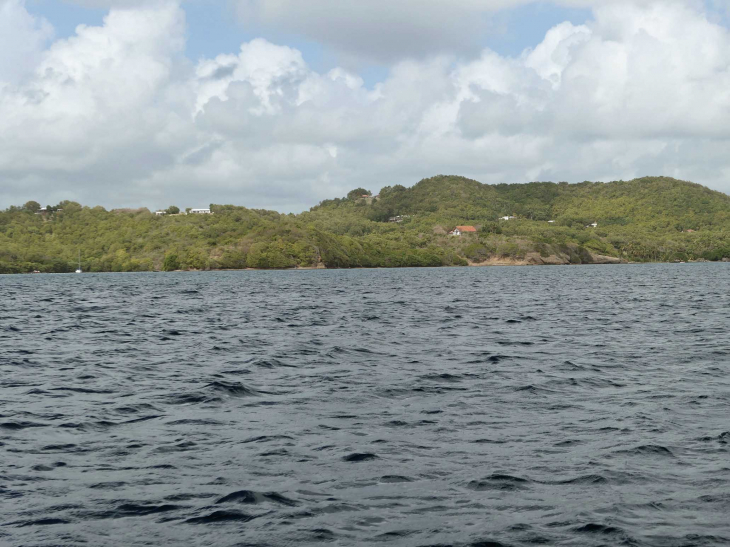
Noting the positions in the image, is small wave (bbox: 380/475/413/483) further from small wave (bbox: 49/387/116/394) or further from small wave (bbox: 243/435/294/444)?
small wave (bbox: 49/387/116/394)

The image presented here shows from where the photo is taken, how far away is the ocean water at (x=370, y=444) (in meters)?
9.55

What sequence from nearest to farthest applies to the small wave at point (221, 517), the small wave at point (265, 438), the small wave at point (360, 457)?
1. the small wave at point (221, 517)
2. the small wave at point (360, 457)
3. the small wave at point (265, 438)

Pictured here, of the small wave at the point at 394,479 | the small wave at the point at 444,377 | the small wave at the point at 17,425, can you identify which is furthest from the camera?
the small wave at the point at 444,377

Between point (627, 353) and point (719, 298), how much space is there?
4132cm

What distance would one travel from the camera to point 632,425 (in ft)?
49.1

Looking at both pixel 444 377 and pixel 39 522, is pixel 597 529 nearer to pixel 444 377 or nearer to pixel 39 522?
pixel 39 522

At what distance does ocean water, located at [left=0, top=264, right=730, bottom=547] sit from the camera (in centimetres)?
955

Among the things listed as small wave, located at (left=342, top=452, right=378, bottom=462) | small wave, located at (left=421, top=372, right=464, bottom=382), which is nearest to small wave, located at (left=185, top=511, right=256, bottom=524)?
small wave, located at (left=342, top=452, right=378, bottom=462)

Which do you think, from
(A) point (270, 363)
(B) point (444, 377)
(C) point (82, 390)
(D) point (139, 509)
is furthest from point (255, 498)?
(A) point (270, 363)

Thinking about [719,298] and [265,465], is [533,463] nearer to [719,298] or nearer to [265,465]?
[265,465]

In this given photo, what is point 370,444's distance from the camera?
13742mm

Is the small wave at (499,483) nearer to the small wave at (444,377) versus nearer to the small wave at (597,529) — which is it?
the small wave at (597,529)

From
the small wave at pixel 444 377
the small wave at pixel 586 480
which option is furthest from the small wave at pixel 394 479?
the small wave at pixel 444 377

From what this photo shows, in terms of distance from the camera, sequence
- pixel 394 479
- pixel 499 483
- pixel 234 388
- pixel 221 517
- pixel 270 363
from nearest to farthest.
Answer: pixel 221 517
pixel 499 483
pixel 394 479
pixel 234 388
pixel 270 363
